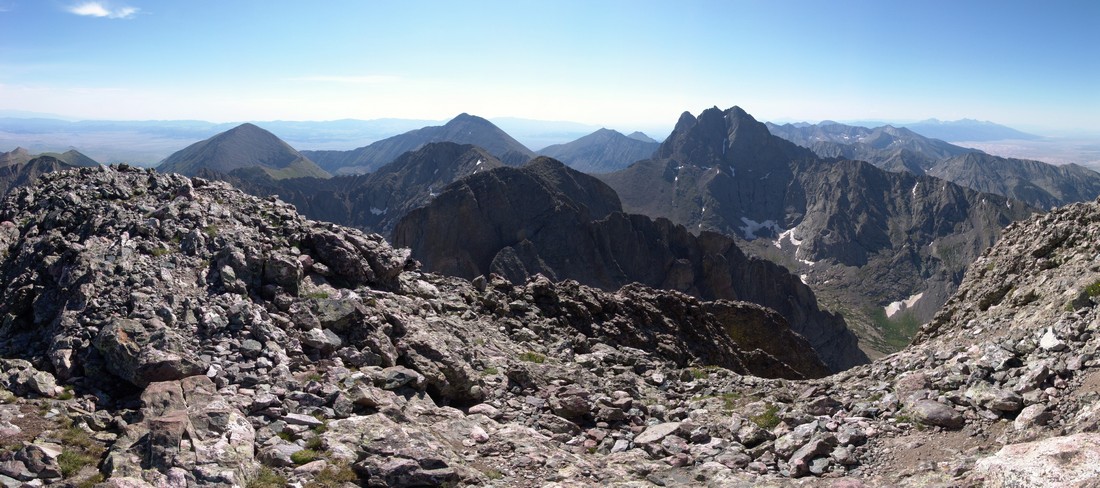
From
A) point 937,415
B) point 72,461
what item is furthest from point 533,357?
point 72,461

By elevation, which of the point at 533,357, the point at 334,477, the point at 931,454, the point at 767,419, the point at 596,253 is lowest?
the point at 596,253

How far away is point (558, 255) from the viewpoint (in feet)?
468

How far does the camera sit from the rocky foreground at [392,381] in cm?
1170

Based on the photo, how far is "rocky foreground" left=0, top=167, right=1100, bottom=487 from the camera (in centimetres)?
1170

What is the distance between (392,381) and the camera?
16.8 metres

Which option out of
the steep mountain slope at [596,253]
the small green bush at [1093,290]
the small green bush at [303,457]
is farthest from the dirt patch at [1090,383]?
the steep mountain slope at [596,253]

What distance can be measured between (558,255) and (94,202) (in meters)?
123

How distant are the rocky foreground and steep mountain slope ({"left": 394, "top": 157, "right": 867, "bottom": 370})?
10715cm

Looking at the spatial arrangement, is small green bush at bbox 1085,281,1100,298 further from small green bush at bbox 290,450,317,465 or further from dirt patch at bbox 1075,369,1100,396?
small green bush at bbox 290,450,317,465

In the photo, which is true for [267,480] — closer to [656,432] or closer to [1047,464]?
[656,432]

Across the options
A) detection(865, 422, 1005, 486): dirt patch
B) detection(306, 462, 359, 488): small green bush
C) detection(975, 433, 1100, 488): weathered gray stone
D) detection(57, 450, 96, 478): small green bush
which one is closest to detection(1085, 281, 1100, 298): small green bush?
detection(865, 422, 1005, 486): dirt patch

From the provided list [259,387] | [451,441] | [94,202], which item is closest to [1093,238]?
[451,441]

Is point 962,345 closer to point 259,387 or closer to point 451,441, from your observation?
point 451,441

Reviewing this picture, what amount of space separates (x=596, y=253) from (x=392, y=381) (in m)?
128
